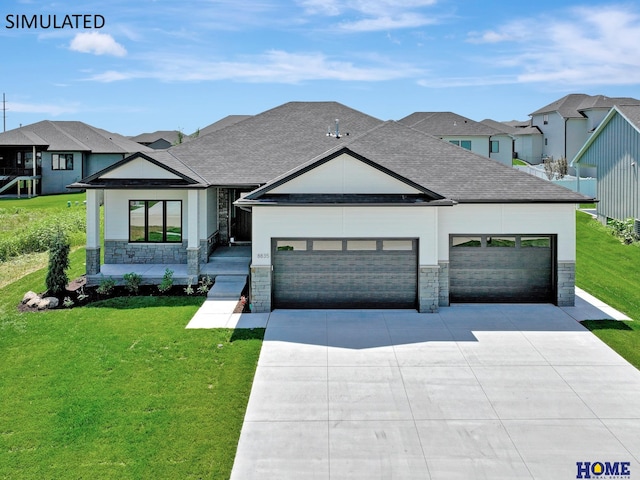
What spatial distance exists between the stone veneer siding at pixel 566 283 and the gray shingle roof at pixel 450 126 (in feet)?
108

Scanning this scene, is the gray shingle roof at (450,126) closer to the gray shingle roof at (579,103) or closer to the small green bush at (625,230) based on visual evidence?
the gray shingle roof at (579,103)

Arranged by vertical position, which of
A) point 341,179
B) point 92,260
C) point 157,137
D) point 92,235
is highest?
point 157,137

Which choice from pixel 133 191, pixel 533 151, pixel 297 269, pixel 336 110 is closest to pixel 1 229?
pixel 133 191

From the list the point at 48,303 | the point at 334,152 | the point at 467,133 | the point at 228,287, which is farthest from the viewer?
the point at 467,133

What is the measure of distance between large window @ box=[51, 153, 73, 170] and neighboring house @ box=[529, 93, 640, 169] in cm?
4573

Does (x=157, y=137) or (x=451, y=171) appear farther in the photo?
(x=157, y=137)

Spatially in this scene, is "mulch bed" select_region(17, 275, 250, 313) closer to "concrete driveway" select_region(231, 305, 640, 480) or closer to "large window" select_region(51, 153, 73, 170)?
"concrete driveway" select_region(231, 305, 640, 480)

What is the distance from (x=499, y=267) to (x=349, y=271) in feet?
13.9

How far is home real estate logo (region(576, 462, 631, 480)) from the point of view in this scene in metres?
7.40

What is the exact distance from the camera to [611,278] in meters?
19.0

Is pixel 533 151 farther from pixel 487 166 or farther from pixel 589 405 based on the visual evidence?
pixel 589 405

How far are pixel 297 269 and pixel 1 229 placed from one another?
2365 centimetres

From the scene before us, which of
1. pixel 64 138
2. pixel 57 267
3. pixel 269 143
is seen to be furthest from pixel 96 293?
pixel 64 138

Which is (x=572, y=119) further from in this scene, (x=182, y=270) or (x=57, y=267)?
(x=57, y=267)
